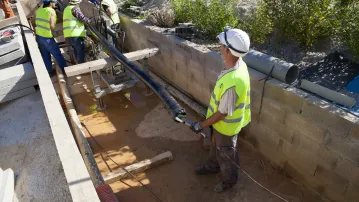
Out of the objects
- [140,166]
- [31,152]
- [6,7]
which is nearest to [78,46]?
[31,152]

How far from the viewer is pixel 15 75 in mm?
5141

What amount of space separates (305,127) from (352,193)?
0.88 meters

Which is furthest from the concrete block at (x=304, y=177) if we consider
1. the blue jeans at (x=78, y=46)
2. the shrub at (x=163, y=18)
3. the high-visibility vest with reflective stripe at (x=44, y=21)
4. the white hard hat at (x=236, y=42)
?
the high-visibility vest with reflective stripe at (x=44, y=21)

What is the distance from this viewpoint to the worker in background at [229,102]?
2709mm

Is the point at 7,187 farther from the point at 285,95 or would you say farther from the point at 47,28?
the point at 47,28

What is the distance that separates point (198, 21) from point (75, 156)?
3.82 metres

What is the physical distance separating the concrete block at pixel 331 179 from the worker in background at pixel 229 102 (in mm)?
1038

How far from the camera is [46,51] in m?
6.78

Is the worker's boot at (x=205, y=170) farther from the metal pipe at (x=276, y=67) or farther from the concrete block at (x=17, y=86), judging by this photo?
the concrete block at (x=17, y=86)

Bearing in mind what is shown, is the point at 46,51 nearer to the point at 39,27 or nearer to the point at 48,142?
the point at 39,27

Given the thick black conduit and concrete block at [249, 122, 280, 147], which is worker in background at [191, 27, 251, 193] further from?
concrete block at [249, 122, 280, 147]

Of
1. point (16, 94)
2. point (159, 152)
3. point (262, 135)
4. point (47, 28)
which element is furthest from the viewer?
point (47, 28)

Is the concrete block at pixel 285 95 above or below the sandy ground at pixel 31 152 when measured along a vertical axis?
above

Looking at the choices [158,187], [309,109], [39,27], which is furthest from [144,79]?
[39,27]
